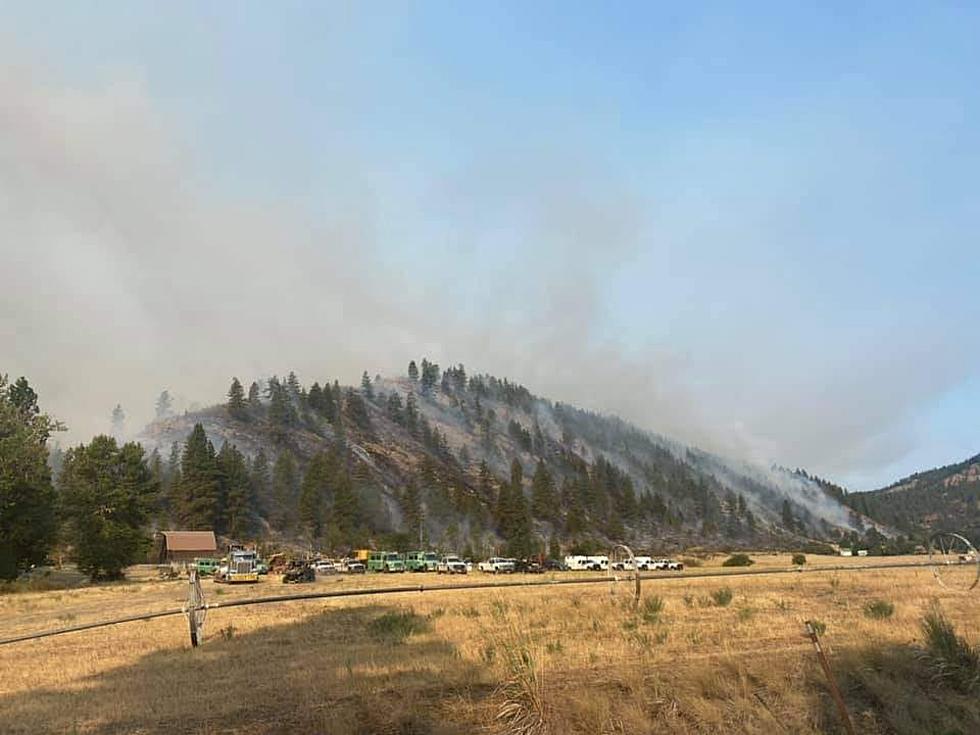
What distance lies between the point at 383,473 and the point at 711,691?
18827cm

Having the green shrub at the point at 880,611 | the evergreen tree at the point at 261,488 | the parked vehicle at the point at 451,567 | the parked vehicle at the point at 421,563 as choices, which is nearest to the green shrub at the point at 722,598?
the green shrub at the point at 880,611

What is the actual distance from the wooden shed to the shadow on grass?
9833cm

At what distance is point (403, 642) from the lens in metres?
18.4

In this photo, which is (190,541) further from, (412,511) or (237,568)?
(237,568)

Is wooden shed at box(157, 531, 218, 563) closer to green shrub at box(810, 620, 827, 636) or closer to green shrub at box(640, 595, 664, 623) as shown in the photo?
green shrub at box(640, 595, 664, 623)

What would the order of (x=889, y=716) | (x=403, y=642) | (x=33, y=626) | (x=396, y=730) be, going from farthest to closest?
(x=33, y=626) → (x=403, y=642) → (x=889, y=716) → (x=396, y=730)

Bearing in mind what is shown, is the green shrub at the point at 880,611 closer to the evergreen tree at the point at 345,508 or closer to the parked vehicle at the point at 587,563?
the parked vehicle at the point at 587,563

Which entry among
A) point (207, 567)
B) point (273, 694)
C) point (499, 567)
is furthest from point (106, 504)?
point (273, 694)

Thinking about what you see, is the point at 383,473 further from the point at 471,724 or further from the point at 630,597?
the point at 471,724

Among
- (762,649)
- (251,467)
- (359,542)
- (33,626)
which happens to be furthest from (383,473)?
(762,649)

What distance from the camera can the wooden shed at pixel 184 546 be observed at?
106062 millimetres

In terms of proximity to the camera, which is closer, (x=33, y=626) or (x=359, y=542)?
(x=33, y=626)

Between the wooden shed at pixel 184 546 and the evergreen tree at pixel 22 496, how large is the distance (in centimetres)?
5328

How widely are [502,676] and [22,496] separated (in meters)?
52.0
